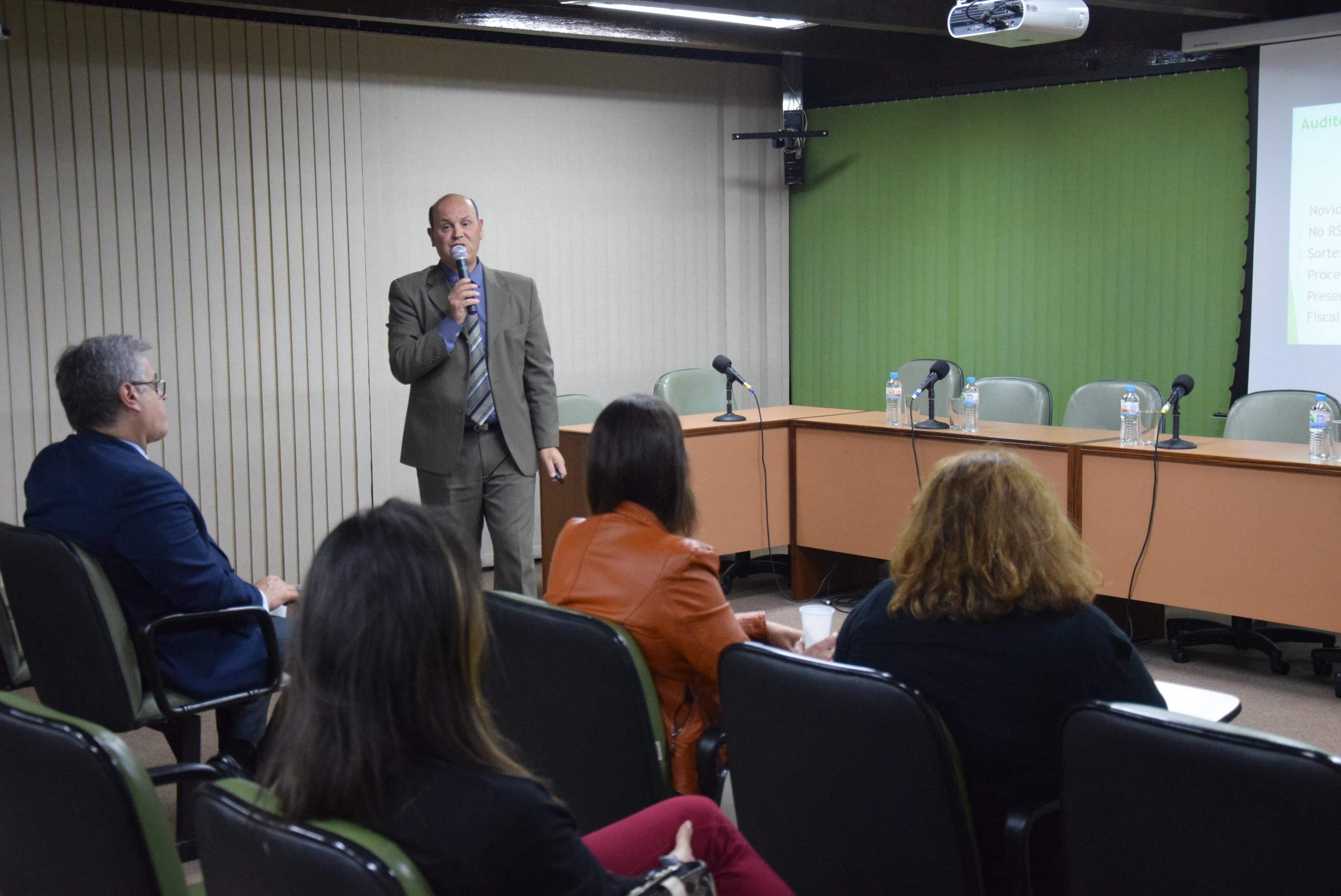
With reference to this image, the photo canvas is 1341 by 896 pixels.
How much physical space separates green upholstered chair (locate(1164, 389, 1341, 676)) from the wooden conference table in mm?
226

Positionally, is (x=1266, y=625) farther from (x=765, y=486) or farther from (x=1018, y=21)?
(x=1018, y=21)

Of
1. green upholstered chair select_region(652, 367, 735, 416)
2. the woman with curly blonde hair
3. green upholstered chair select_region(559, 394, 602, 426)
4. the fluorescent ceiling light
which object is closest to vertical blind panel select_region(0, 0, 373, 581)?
green upholstered chair select_region(559, 394, 602, 426)

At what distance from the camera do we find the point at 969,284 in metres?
6.82

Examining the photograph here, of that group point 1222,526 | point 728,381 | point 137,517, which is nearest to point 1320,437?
point 1222,526

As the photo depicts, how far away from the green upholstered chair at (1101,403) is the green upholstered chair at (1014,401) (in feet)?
0.35

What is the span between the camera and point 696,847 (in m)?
1.79

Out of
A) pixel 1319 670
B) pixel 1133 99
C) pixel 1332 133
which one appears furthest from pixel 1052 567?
pixel 1133 99

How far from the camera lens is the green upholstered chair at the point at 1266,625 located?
4.48 metres

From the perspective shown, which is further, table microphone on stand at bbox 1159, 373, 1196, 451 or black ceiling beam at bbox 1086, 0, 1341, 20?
black ceiling beam at bbox 1086, 0, 1341, 20

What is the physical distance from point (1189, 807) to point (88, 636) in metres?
2.28

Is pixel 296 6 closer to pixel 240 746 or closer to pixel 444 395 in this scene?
pixel 444 395

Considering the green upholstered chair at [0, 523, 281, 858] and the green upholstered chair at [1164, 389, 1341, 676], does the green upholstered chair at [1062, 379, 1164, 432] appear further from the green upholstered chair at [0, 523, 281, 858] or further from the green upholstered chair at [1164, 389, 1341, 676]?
the green upholstered chair at [0, 523, 281, 858]

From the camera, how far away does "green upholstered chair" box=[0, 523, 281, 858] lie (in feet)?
8.87

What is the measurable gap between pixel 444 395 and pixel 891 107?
384 cm
